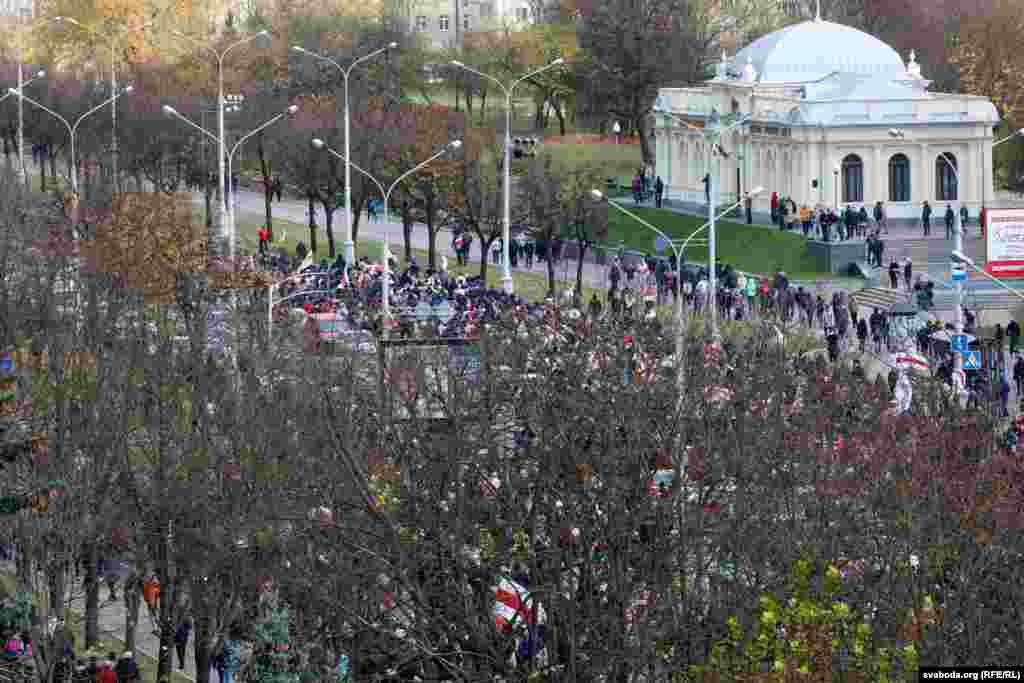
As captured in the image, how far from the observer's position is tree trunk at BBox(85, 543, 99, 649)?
114 feet

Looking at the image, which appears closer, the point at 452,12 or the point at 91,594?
the point at 91,594

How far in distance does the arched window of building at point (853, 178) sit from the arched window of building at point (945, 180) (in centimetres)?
236

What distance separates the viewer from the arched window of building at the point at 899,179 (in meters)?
87.1

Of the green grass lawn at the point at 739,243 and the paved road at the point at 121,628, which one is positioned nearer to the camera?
the paved road at the point at 121,628

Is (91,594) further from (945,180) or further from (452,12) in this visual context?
(452,12)

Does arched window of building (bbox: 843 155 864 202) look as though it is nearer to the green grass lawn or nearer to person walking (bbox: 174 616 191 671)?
the green grass lawn

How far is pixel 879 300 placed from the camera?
71750mm

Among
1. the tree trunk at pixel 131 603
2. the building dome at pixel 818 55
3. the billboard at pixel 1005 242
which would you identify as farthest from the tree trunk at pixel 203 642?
the building dome at pixel 818 55

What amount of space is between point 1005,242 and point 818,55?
43980 millimetres

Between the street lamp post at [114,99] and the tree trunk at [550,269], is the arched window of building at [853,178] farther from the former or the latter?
the street lamp post at [114,99]

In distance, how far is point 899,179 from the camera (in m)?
87.2

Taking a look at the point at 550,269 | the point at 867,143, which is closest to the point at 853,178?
the point at 867,143

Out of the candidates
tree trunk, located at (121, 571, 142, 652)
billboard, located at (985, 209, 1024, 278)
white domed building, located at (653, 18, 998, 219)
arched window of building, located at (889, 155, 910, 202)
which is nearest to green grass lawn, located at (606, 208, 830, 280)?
white domed building, located at (653, 18, 998, 219)

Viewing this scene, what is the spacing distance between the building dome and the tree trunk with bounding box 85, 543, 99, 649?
6148cm
